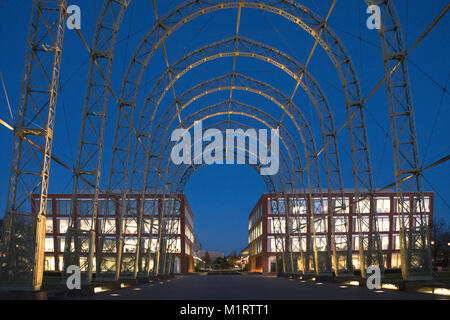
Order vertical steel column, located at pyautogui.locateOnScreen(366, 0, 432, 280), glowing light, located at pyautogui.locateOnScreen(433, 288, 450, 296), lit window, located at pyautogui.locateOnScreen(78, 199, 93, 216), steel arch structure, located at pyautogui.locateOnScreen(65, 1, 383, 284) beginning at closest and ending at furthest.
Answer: glowing light, located at pyautogui.locateOnScreen(433, 288, 450, 296), vertical steel column, located at pyautogui.locateOnScreen(366, 0, 432, 280), lit window, located at pyautogui.locateOnScreen(78, 199, 93, 216), steel arch structure, located at pyautogui.locateOnScreen(65, 1, 383, 284)

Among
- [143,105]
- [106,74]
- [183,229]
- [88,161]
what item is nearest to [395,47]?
[106,74]

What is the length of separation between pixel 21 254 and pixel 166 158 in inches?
1295

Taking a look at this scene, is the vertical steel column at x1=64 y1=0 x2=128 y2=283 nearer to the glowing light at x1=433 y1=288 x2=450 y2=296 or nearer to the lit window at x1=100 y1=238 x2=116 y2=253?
the lit window at x1=100 y1=238 x2=116 y2=253

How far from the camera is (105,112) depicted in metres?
22.5

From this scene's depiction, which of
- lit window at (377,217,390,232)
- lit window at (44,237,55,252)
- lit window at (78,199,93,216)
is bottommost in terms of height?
lit window at (44,237,55,252)

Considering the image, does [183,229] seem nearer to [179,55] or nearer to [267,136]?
[267,136]

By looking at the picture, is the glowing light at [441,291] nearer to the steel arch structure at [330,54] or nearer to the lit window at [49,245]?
the steel arch structure at [330,54]

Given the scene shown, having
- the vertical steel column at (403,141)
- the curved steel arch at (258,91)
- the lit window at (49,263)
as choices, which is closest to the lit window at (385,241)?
the curved steel arch at (258,91)

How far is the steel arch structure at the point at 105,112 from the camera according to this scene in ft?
53.5

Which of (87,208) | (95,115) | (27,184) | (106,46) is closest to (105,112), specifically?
Answer: (95,115)

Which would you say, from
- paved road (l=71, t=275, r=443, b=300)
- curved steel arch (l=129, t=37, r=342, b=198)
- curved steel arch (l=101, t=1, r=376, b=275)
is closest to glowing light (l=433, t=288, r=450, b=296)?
paved road (l=71, t=275, r=443, b=300)

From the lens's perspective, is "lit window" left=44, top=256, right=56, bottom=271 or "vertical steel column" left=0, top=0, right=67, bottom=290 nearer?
"vertical steel column" left=0, top=0, right=67, bottom=290

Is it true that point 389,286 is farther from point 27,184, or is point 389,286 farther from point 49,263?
point 49,263

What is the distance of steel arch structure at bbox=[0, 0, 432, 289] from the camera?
642 inches
